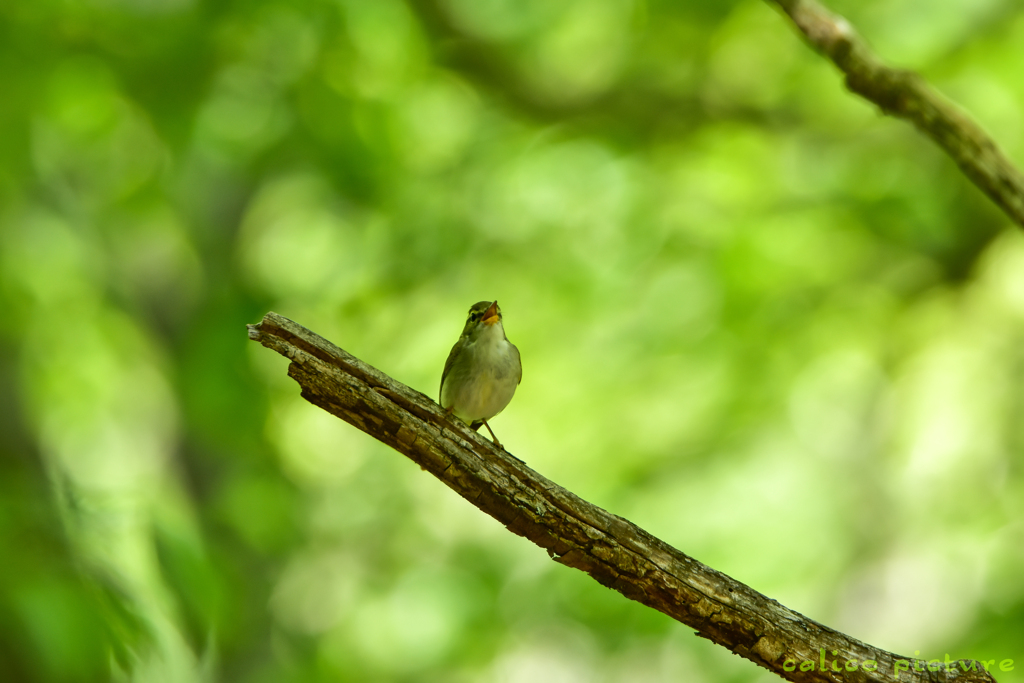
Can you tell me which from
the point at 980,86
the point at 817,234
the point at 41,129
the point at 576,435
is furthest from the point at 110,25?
the point at 980,86

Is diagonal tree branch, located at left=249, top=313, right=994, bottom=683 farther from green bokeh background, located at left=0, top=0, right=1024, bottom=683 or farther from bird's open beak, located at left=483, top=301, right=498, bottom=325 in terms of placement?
green bokeh background, located at left=0, top=0, right=1024, bottom=683

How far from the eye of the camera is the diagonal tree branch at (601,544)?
217cm

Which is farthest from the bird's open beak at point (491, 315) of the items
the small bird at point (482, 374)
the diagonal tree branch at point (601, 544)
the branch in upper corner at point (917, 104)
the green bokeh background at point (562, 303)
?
the branch in upper corner at point (917, 104)

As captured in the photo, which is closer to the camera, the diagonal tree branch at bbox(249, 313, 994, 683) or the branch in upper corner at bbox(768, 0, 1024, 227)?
the diagonal tree branch at bbox(249, 313, 994, 683)

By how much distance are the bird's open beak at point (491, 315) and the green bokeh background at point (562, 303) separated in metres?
1.43

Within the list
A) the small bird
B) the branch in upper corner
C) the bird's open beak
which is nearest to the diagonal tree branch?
the small bird

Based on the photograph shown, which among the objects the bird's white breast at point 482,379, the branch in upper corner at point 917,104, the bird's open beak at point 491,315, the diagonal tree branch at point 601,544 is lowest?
the diagonal tree branch at point 601,544

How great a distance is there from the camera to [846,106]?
5719 mm

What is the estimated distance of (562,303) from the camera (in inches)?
236

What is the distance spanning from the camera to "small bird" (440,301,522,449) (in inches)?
135

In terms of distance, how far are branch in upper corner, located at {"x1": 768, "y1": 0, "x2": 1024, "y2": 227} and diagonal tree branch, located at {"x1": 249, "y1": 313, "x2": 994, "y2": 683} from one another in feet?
5.65

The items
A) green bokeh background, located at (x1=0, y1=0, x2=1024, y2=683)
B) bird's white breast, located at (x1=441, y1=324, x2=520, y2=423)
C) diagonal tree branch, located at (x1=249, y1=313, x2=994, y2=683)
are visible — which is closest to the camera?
diagonal tree branch, located at (x1=249, y1=313, x2=994, y2=683)

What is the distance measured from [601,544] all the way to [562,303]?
390 centimetres

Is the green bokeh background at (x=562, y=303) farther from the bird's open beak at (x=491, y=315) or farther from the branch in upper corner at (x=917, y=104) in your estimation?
the branch in upper corner at (x=917, y=104)
